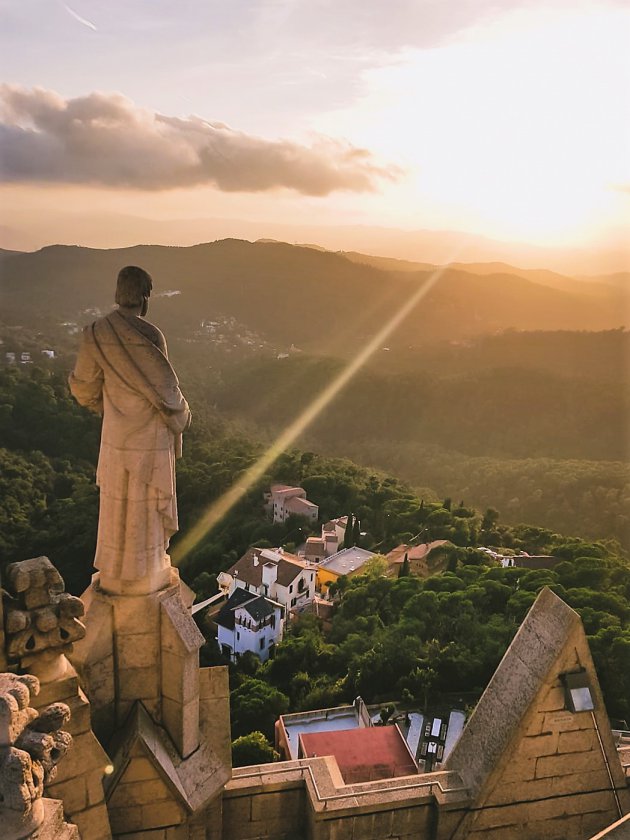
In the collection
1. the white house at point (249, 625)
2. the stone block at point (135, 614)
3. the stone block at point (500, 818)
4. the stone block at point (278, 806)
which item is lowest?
the white house at point (249, 625)

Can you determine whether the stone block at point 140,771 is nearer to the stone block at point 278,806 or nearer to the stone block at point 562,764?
the stone block at point 278,806

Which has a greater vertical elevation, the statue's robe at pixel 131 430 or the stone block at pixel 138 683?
the statue's robe at pixel 131 430

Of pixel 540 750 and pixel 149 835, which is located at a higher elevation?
pixel 540 750

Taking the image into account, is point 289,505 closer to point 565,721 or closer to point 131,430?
point 565,721

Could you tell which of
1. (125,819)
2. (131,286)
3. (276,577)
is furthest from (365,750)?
(276,577)

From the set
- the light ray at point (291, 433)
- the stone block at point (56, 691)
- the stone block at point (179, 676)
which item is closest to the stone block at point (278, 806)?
the stone block at point (179, 676)

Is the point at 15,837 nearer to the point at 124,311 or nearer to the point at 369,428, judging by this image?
the point at 124,311

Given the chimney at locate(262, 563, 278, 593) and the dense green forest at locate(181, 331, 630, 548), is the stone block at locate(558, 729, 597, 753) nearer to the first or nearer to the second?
the chimney at locate(262, 563, 278, 593)
